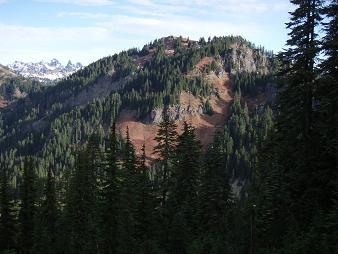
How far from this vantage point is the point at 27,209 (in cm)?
4772

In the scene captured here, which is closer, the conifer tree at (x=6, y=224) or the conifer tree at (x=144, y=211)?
the conifer tree at (x=144, y=211)

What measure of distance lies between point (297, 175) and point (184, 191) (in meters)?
19.2

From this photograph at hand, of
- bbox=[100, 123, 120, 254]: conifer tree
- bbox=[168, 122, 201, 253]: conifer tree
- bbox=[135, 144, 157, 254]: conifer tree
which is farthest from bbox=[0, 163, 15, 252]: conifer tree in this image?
bbox=[168, 122, 201, 253]: conifer tree

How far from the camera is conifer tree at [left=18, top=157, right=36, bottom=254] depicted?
4634 centimetres

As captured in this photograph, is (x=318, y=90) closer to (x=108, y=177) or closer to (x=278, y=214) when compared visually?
(x=278, y=214)

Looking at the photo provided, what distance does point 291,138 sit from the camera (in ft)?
89.7

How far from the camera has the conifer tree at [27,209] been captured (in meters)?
46.3

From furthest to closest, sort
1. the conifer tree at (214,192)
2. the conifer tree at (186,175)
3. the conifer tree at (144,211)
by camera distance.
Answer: the conifer tree at (186,175)
the conifer tree at (144,211)
the conifer tree at (214,192)

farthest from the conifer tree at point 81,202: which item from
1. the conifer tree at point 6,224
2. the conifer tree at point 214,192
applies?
the conifer tree at point 214,192

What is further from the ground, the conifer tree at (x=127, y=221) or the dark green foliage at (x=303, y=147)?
the dark green foliage at (x=303, y=147)

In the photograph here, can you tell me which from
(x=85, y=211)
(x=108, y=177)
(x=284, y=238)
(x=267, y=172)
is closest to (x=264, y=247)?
(x=284, y=238)

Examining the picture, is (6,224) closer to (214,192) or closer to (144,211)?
(144,211)

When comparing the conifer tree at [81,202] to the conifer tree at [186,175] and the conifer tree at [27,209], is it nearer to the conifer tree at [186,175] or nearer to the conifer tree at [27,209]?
the conifer tree at [27,209]

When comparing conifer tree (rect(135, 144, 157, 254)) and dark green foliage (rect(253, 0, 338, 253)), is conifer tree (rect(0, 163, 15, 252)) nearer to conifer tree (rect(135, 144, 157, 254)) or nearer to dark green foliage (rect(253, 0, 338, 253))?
conifer tree (rect(135, 144, 157, 254))
